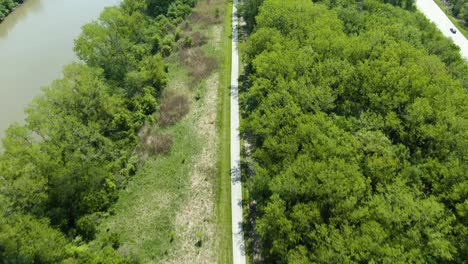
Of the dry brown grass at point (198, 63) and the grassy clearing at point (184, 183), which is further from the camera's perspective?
the dry brown grass at point (198, 63)

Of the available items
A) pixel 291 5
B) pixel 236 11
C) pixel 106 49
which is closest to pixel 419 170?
pixel 291 5

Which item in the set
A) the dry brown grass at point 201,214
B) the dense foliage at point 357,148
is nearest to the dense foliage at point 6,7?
the dry brown grass at point 201,214

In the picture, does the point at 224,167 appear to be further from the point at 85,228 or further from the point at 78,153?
the point at 78,153

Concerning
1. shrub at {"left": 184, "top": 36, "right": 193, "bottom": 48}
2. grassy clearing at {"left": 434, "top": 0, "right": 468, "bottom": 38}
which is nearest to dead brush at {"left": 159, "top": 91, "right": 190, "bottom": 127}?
shrub at {"left": 184, "top": 36, "right": 193, "bottom": 48}

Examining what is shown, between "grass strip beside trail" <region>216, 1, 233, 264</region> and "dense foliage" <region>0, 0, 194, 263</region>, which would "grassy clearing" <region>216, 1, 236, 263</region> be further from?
"dense foliage" <region>0, 0, 194, 263</region>

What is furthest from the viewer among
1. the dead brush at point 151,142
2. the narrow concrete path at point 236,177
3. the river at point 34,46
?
the river at point 34,46

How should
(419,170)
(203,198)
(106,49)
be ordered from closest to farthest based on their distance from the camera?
(419,170) < (203,198) < (106,49)

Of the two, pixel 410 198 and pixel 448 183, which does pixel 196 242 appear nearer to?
pixel 410 198

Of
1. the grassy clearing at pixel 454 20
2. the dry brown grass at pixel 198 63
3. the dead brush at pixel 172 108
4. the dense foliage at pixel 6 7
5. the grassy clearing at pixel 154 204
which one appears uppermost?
the grassy clearing at pixel 454 20

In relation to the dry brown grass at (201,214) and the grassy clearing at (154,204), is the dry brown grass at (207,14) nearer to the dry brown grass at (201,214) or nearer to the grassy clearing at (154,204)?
the dry brown grass at (201,214)
